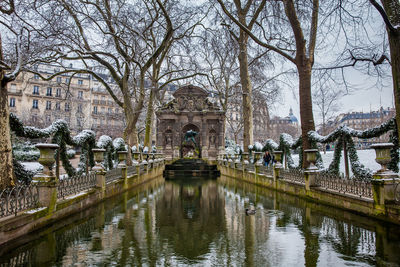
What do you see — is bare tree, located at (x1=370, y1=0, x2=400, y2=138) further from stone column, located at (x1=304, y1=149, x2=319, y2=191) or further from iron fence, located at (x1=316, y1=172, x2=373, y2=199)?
stone column, located at (x1=304, y1=149, x2=319, y2=191)

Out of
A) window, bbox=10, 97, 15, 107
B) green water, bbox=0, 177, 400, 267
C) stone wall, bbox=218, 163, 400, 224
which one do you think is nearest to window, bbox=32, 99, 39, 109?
window, bbox=10, 97, 15, 107

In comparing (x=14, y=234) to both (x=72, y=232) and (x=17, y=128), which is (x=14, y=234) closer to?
(x=72, y=232)

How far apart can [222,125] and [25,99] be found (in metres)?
31.2

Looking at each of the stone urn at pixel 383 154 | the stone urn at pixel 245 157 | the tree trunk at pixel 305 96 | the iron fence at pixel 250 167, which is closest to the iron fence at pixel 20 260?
the stone urn at pixel 383 154

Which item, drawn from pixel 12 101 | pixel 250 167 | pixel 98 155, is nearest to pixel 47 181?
pixel 98 155

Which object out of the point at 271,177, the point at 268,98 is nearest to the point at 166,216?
the point at 271,177

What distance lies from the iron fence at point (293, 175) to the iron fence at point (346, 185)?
3.10 ft

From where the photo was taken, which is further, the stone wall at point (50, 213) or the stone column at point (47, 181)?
the stone column at point (47, 181)

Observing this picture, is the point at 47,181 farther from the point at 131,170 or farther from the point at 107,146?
the point at 131,170

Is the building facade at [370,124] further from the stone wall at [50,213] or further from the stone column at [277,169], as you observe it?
the stone wall at [50,213]

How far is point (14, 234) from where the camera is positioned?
15.8ft

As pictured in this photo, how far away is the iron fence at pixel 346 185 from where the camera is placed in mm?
6636

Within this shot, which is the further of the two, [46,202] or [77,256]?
[46,202]

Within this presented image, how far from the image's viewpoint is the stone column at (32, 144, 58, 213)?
5836 millimetres
